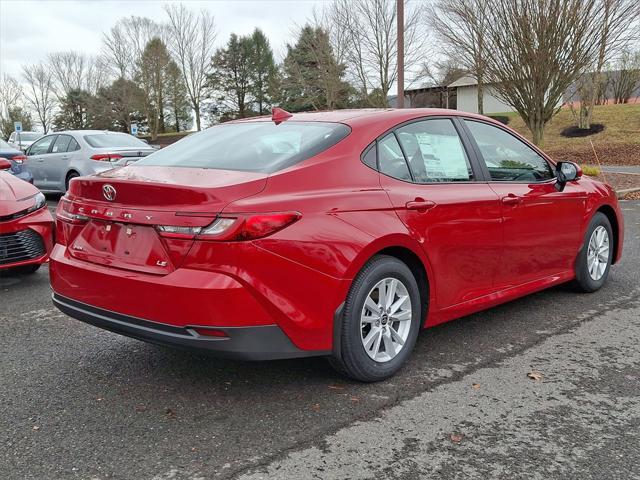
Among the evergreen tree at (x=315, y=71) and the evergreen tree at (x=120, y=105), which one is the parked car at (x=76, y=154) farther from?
the evergreen tree at (x=120, y=105)

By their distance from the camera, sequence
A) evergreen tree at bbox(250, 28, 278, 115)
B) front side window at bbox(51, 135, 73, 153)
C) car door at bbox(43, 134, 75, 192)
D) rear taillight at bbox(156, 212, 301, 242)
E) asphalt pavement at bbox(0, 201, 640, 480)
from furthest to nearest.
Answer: evergreen tree at bbox(250, 28, 278, 115) → front side window at bbox(51, 135, 73, 153) → car door at bbox(43, 134, 75, 192) → rear taillight at bbox(156, 212, 301, 242) → asphalt pavement at bbox(0, 201, 640, 480)

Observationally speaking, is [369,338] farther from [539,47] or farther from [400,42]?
[400,42]

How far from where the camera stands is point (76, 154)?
12305 mm

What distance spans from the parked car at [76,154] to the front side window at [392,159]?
8968 mm

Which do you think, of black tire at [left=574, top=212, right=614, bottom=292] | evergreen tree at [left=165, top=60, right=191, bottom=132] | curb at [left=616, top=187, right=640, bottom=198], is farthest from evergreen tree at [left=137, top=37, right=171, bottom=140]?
black tire at [left=574, top=212, right=614, bottom=292]

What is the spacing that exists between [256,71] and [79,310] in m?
57.0

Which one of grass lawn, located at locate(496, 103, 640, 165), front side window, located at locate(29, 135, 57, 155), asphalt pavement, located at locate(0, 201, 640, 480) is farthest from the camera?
grass lawn, located at locate(496, 103, 640, 165)

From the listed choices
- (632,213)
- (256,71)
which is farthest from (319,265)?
(256,71)

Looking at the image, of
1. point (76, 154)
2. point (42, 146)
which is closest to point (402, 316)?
point (76, 154)

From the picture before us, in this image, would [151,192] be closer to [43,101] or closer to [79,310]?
[79,310]

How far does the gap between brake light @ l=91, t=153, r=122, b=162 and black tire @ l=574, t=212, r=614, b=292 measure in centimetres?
924

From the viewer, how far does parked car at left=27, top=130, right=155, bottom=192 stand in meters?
12.0

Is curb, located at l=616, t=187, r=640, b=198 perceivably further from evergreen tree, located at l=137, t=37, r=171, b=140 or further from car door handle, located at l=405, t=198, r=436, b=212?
evergreen tree, located at l=137, t=37, r=171, b=140

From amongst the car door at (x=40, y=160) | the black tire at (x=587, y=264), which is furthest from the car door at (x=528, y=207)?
the car door at (x=40, y=160)
